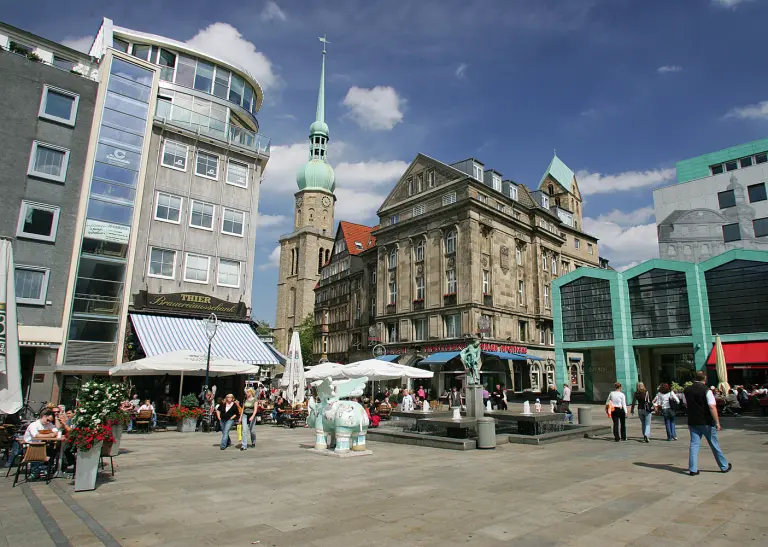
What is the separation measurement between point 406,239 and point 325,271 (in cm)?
2209

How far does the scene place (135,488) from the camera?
8.41m

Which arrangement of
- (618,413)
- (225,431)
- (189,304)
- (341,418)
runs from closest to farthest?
1. (341,418)
2. (225,431)
3. (618,413)
4. (189,304)

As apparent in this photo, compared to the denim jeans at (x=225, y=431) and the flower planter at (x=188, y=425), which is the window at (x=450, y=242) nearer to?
the flower planter at (x=188, y=425)

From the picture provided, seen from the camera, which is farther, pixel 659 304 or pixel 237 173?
pixel 659 304

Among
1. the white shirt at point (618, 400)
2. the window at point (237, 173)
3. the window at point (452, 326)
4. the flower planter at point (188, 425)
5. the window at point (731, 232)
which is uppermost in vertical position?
the window at point (731, 232)

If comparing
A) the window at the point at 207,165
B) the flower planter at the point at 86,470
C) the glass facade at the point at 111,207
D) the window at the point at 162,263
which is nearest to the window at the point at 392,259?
the window at the point at 207,165

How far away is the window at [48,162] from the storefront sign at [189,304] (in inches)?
254

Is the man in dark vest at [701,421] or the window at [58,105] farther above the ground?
the window at [58,105]

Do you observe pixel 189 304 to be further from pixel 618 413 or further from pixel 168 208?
pixel 618 413

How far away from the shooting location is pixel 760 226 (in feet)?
144

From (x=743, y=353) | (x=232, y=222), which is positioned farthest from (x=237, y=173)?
(x=743, y=353)

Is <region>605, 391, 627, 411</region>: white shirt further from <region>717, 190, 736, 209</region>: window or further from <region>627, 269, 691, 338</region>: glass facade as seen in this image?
<region>717, 190, 736, 209</region>: window

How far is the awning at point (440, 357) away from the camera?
39594 mm

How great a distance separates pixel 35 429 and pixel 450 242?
36.4 meters
